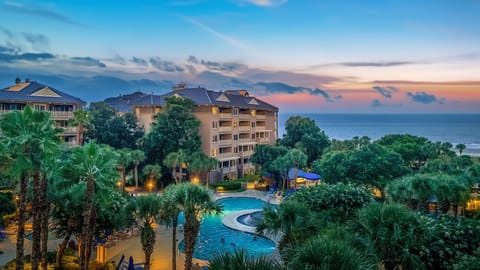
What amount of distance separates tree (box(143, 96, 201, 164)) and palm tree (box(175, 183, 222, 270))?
24943mm

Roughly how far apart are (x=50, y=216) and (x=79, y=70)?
163 ft

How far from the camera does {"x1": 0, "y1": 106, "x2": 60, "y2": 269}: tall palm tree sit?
1216 cm

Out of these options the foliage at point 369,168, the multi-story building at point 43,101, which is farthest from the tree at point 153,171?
the foliage at point 369,168

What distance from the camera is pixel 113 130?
45.9m

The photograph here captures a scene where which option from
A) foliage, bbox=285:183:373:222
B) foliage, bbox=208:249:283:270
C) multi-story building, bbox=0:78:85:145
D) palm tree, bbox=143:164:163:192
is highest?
multi-story building, bbox=0:78:85:145

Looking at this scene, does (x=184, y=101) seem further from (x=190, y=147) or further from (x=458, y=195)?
(x=458, y=195)

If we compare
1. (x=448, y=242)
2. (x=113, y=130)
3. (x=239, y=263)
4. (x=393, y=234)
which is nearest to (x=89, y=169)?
(x=239, y=263)

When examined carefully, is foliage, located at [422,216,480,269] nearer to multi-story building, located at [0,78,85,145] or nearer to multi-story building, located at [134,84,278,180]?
multi-story building, located at [134,84,278,180]

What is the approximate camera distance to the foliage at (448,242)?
13.1 meters

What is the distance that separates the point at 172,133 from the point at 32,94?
51.2 feet

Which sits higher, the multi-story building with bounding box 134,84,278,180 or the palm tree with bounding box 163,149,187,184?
the multi-story building with bounding box 134,84,278,180

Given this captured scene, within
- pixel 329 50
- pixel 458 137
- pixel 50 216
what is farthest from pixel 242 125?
pixel 458 137

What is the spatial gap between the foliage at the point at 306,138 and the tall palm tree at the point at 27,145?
4351 centimetres

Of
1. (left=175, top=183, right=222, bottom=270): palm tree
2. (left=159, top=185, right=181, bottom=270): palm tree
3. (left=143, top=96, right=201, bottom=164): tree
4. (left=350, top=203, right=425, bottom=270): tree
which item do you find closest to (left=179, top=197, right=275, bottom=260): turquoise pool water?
(left=175, top=183, right=222, bottom=270): palm tree
